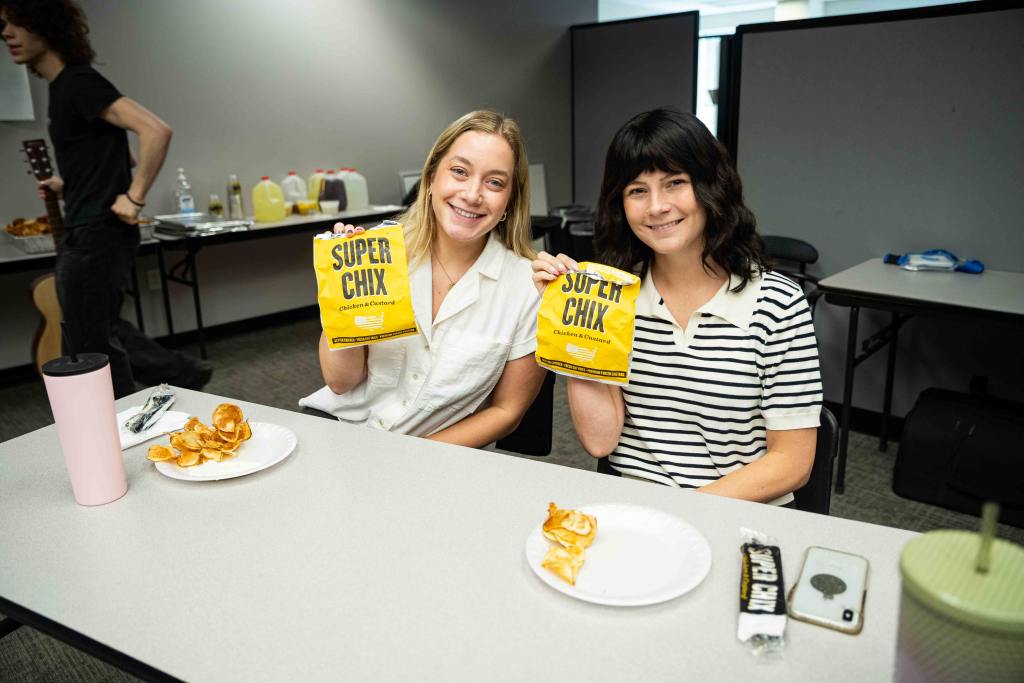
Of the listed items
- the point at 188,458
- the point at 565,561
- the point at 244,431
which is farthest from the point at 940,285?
the point at 188,458

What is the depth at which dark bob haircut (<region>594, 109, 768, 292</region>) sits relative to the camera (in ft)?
4.34

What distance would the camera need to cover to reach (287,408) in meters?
3.57

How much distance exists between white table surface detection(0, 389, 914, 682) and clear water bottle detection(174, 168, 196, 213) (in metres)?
3.29

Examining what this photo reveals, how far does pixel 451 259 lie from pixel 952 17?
7.34 feet

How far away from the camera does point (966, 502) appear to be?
96.0 inches

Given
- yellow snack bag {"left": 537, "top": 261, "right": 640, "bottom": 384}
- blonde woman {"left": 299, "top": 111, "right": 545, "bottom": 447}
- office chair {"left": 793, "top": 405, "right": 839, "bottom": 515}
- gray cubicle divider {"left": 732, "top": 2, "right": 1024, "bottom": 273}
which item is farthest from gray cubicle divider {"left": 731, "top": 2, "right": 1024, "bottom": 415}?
yellow snack bag {"left": 537, "top": 261, "right": 640, "bottom": 384}

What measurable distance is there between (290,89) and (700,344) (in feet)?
13.8

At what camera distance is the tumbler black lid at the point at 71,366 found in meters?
1.04

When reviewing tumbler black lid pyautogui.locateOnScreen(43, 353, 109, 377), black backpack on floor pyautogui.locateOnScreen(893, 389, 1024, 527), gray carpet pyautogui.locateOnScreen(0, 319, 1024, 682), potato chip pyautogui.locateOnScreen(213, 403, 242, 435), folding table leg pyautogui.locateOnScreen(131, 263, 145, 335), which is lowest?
gray carpet pyautogui.locateOnScreen(0, 319, 1024, 682)

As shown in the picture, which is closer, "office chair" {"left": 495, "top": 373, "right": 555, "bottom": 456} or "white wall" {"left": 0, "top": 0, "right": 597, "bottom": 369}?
"office chair" {"left": 495, "top": 373, "right": 555, "bottom": 456}

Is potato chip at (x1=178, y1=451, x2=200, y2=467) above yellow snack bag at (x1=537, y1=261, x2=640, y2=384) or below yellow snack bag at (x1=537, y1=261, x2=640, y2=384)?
below

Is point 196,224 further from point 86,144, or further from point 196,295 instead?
point 86,144

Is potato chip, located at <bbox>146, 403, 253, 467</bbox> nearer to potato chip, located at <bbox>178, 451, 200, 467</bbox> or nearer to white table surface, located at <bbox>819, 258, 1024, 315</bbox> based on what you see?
potato chip, located at <bbox>178, 451, 200, 467</bbox>

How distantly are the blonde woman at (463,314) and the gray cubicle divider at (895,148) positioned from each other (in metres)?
1.98
